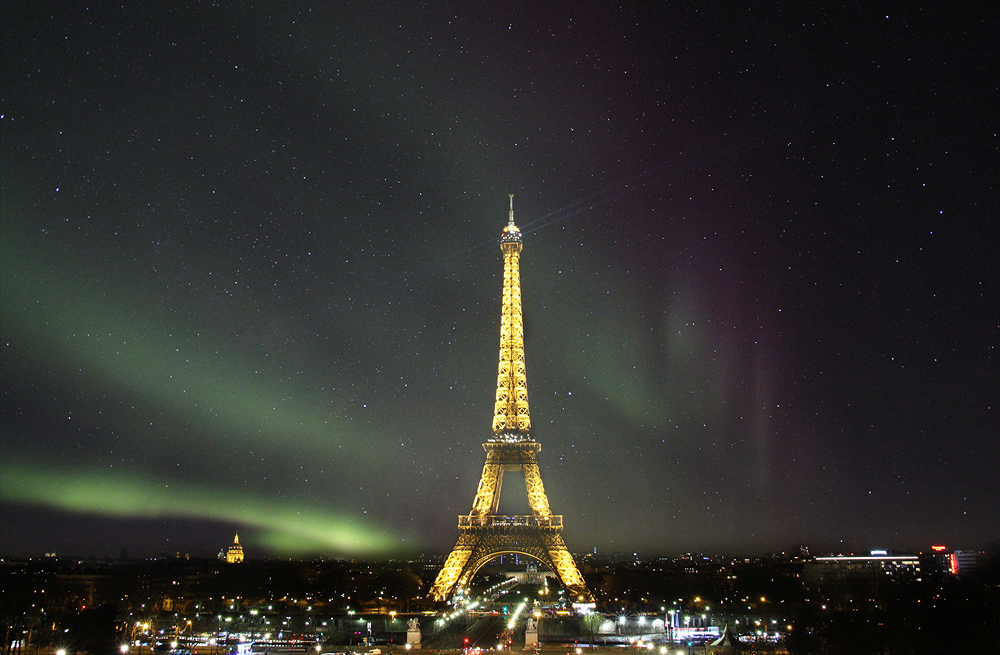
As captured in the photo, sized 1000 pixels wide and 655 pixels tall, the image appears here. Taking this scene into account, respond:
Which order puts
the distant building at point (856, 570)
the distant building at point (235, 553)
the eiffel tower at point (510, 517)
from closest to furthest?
the eiffel tower at point (510, 517) < the distant building at point (856, 570) < the distant building at point (235, 553)

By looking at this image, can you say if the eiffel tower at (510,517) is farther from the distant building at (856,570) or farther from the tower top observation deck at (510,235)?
the distant building at (856,570)

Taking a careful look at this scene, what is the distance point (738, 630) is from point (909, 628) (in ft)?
48.1

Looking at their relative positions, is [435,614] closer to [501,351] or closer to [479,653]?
[479,653]

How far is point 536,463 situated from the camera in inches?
2510

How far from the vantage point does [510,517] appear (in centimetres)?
6331

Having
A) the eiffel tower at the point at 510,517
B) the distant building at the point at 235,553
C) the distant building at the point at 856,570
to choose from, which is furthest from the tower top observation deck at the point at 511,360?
the distant building at the point at 235,553

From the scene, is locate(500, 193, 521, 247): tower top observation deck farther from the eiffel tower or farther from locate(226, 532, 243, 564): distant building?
locate(226, 532, 243, 564): distant building

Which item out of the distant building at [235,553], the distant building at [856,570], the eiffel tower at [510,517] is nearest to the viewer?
the eiffel tower at [510,517]

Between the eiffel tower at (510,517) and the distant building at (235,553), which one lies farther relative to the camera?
the distant building at (235,553)

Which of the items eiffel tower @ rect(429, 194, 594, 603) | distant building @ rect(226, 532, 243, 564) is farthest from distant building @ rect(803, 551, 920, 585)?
distant building @ rect(226, 532, 243, 564)

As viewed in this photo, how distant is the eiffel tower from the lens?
61.5 metres

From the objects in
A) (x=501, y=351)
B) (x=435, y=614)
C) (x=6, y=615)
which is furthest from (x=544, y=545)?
(x=6, y=615)

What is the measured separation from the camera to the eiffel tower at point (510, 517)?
202ft

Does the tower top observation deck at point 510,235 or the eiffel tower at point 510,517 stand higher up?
the tower top observation deck at point 510,235
